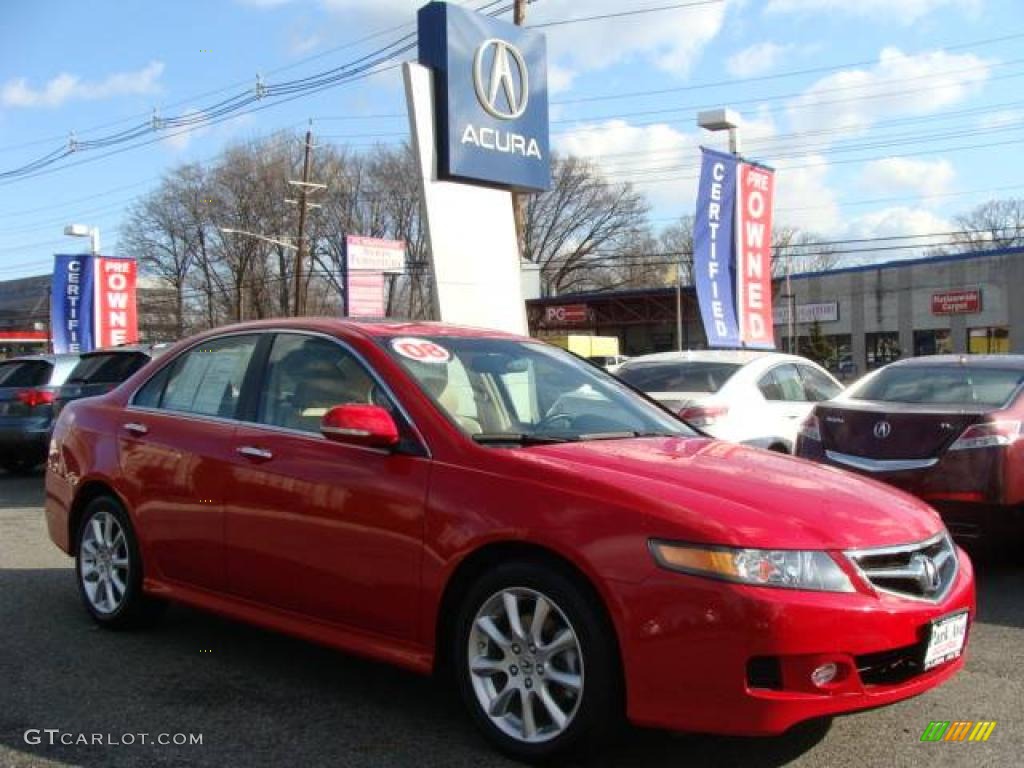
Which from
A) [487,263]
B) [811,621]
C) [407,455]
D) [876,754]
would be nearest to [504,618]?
[407,455]

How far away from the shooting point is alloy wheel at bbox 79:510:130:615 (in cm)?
508

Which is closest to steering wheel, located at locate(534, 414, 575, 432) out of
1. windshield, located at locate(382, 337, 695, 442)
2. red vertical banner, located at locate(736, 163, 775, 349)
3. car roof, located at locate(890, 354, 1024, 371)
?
windshield, located at locate(382, 337, 695, 442)

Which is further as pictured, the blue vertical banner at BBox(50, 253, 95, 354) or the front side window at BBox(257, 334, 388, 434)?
the blue vertical banner at BBox(50, 253, 95, 354)

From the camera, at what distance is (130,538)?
500 centimetres

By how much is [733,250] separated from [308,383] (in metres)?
12.2

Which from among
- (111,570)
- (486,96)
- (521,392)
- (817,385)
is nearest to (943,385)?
(817,385)

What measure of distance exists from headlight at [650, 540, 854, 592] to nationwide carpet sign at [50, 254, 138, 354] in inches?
907

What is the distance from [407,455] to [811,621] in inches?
62.9

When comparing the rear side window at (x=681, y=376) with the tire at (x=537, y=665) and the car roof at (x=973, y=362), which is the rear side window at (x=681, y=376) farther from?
the tire at (x=537, y=665)

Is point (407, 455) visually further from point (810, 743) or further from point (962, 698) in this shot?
point (962, 698)

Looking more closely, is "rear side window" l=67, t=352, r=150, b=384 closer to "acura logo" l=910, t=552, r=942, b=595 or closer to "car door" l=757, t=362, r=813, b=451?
"car door" l=757, t=362, r=813, b=451

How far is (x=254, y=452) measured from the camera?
4324 mm

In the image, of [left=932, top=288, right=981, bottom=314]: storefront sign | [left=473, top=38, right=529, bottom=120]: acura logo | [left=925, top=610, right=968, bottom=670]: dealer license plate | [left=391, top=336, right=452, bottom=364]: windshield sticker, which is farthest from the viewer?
[left=932, top=288, right=981, bottom=314]: storefront sign

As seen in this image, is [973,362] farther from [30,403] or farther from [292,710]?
[30,403]
